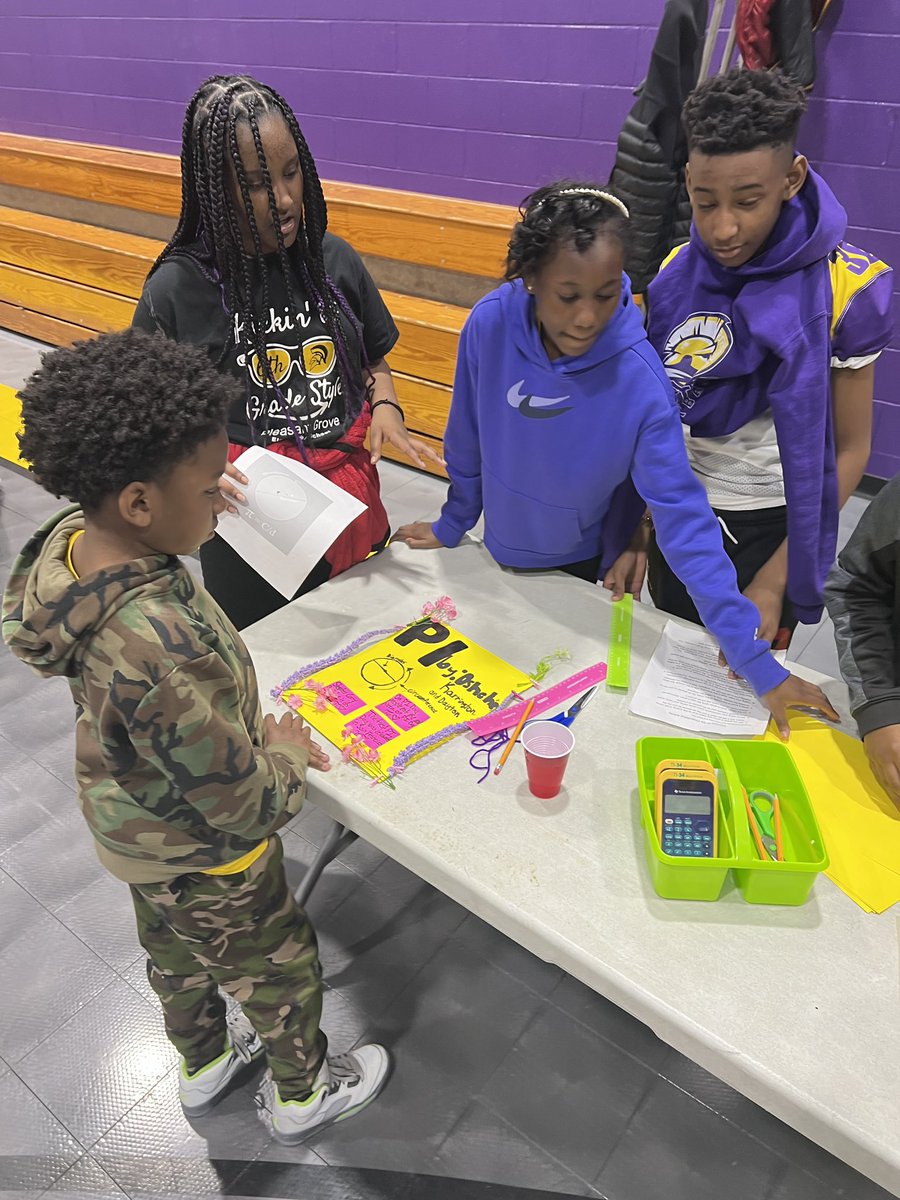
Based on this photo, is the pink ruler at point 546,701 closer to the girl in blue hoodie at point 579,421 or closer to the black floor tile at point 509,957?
the girl in blue hoodie at point 579,421

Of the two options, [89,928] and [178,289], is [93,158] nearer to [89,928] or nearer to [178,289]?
[178,289]

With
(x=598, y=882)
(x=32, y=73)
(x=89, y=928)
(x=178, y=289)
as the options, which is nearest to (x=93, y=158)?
(x=32, y=73)

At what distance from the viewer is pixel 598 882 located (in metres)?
1.00

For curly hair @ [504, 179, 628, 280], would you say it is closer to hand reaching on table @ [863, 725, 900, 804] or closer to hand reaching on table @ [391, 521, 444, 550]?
hand reaching on table @ [391, 521, 444, 550]

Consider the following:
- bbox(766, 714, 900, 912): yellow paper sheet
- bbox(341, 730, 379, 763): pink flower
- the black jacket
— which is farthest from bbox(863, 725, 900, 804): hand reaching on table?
the black jacket

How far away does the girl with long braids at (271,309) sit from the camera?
131cm

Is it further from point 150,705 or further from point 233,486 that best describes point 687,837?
point 233,486

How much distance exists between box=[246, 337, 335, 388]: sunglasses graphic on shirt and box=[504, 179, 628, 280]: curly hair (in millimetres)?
443

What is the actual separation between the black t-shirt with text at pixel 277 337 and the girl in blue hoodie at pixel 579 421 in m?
0.27

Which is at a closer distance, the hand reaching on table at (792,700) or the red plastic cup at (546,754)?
the red plastic cup at (546,754)

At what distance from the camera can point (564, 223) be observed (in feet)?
3.87

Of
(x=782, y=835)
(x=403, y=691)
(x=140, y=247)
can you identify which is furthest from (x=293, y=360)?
(x=140, y=247)

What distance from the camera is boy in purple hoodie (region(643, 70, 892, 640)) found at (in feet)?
4.13

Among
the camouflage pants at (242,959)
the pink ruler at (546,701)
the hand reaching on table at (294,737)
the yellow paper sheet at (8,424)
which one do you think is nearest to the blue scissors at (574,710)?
the pink ruler at (546,701)
